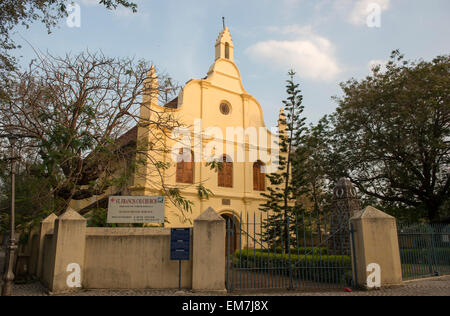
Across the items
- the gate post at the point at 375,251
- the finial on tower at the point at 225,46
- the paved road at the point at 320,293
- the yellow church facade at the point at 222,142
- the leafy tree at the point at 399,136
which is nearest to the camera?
the paved road at the point at 320,293

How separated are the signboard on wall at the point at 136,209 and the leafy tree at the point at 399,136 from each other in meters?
11.2

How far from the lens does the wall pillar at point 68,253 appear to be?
715 cm

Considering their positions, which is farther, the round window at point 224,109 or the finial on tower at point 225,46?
the finial on tower at point 225,46

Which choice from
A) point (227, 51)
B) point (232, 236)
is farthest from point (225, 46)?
point (232, 236)

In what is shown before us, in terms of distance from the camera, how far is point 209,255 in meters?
7.21

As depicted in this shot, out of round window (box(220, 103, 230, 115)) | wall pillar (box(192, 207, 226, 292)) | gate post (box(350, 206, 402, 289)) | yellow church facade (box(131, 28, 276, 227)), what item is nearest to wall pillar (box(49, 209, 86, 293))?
wall pillar (box(192, 207, 226, 292))

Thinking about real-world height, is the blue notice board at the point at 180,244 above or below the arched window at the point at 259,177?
below

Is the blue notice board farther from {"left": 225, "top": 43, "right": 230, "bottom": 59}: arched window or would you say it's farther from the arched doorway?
{"left": 225, "top": 43, "right": 230, "bottom": 59}: arched window

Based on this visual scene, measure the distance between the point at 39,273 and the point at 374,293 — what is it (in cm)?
892

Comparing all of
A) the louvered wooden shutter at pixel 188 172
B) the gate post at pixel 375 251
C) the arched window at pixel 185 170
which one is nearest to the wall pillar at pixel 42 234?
the arched window at pixel 185 170

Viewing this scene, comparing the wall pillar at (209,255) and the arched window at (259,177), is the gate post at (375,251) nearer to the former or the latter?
the wall pillar at (209,255)

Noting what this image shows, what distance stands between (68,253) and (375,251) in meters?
7.00

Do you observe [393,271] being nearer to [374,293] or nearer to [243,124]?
[374,293]
